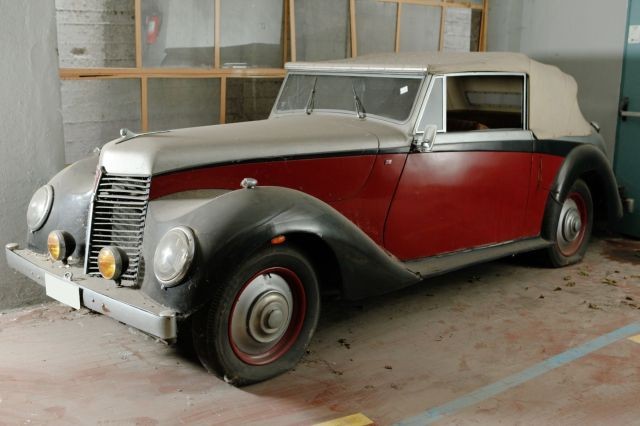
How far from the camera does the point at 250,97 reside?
17.1ft

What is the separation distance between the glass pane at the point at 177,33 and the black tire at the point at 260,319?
2.14 m

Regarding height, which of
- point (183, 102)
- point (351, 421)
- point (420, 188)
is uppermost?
point (183, 102)

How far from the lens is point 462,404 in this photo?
3115 millimetres

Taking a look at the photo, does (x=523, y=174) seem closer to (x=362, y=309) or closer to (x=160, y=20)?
(x=362, y=309)

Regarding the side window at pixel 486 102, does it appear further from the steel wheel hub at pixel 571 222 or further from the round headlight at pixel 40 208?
the round headlight at pixel 40 208

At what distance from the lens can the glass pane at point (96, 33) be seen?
4250 mm

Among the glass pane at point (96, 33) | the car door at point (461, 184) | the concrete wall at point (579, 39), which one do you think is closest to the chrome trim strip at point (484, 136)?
the car door at point (461, 184)

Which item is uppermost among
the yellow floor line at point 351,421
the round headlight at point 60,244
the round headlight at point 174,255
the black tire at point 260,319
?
the round headlight at point 174,255

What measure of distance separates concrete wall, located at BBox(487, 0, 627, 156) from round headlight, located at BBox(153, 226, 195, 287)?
4601mm

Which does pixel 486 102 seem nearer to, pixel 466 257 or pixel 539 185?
pixel 539 185

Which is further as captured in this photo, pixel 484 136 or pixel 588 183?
pixel 588 183

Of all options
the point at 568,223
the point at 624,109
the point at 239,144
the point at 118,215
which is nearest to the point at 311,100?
the point at 239,144

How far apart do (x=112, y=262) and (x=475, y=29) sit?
5.04m

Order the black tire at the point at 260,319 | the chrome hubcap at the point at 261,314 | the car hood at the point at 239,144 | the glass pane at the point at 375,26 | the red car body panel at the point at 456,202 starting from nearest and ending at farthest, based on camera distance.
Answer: the black tire at the point at 260,319 < the chrome hubcap at the point at 261,314 < the car hood at the point at 239,144 < the red car body panel at the point at 456,202 < the glass pane at the point at 375,26
